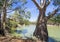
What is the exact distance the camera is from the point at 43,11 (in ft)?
30.5

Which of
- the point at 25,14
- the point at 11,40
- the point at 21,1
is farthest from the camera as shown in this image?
the point at 25,14

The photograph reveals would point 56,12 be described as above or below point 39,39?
above

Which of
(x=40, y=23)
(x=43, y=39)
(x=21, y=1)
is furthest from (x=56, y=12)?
(x=21, y=1)

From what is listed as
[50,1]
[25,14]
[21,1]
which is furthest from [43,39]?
[25,14]

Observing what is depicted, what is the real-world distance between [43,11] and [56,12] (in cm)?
72

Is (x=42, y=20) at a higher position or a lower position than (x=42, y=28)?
higher

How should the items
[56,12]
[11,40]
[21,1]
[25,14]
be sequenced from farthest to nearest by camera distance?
[25,14] < [21,1] < [56,12] < [11,40]

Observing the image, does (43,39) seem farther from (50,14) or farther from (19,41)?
(19,41)

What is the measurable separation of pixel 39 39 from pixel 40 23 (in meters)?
0.90

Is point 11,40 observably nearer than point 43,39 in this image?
Yes

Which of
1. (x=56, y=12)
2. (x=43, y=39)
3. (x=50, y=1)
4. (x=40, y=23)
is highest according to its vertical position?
(x=50, y=1)

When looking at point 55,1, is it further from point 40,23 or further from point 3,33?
point 3,33

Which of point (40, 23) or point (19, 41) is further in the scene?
point (40, 23)

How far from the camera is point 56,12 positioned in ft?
29.9
